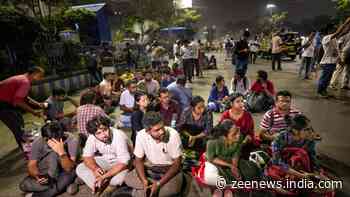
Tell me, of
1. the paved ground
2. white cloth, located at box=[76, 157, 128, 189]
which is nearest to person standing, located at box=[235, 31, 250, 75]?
the paved ground

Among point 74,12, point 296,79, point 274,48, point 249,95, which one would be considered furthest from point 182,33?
point 249,95

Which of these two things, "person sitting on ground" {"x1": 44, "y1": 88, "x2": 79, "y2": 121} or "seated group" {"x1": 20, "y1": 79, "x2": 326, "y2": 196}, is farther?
"person sitting on ground" {"x1": 44, "y1": 88, "x2": 79, "y2": 121}

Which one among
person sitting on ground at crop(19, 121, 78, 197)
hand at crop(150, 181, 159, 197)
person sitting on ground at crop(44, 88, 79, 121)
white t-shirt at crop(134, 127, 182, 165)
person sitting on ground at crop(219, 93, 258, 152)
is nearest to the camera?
hand at crop(150, 181, 159, 197)

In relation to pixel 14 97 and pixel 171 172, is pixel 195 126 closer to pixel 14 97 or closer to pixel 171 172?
pixel 171 172

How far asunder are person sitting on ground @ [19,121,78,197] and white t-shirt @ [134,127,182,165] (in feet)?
3.63

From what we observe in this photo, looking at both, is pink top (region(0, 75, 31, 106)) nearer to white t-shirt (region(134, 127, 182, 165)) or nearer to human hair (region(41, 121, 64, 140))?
human hair (region(41, 121, 64, 140))

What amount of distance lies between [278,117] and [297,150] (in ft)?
3.04

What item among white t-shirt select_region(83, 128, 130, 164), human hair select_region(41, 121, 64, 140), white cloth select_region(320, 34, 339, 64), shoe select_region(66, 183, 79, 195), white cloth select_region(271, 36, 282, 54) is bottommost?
shoe select_region(66, 183, 79, 195)

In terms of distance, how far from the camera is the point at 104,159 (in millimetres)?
3623

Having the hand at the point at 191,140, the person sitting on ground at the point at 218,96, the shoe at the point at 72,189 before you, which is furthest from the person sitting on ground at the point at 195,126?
the person sitting on ground at the point at 218,96

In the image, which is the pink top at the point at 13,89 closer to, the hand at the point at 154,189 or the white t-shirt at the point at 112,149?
the white t-shirt at the point at 112,149

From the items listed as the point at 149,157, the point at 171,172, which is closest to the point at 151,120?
the point at 149,157

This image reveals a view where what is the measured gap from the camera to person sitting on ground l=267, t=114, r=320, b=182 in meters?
3.11

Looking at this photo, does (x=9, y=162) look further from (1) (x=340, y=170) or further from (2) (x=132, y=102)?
(1) (x=340, y=170)
